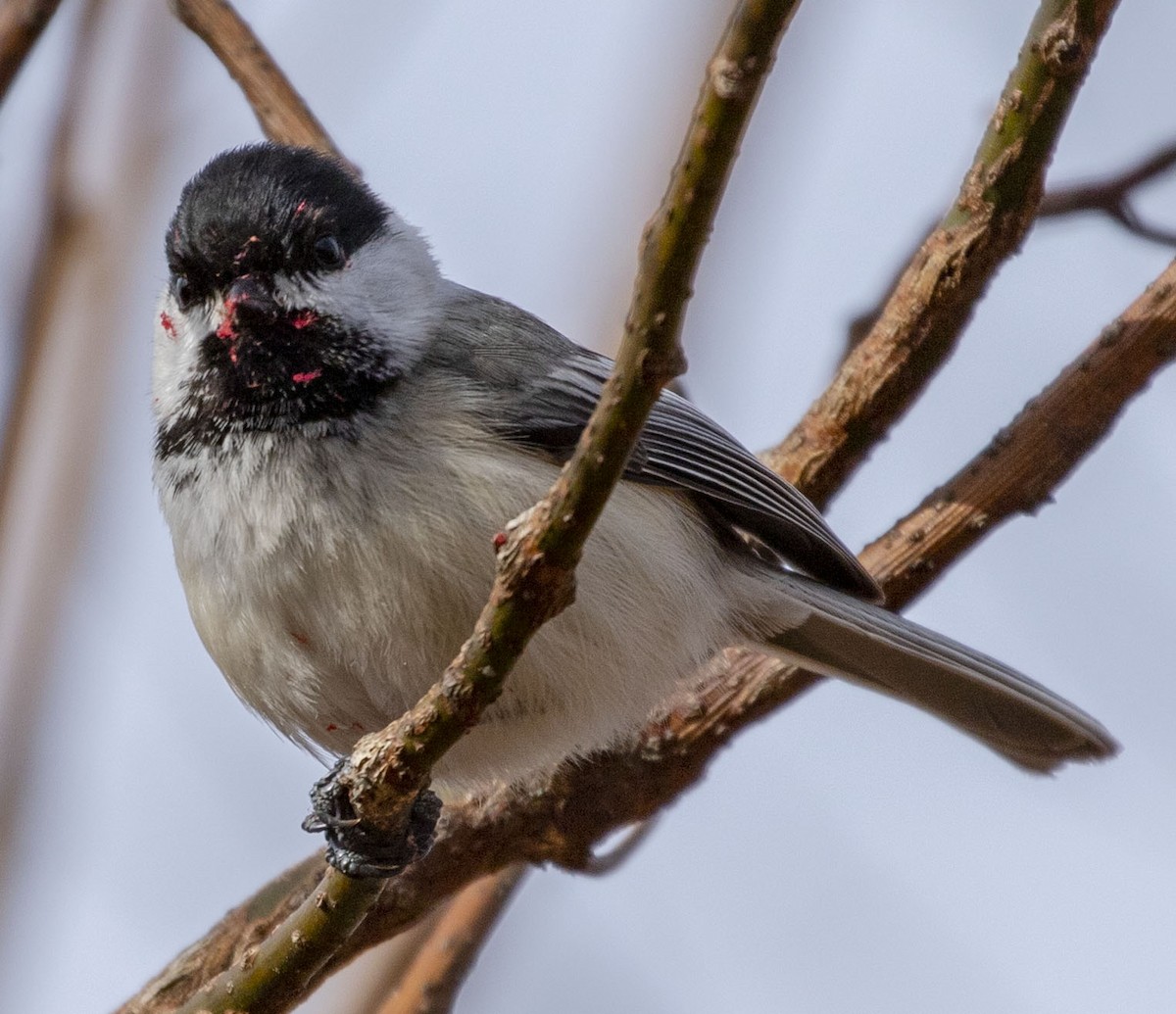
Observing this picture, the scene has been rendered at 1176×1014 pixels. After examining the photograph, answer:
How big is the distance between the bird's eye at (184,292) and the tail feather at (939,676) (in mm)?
1354

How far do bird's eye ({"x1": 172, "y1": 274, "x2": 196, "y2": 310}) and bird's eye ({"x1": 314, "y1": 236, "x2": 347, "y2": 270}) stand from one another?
244mm

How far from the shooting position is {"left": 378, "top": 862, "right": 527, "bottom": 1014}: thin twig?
298cm

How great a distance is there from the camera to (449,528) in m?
2.35

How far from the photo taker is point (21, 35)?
9.30ft

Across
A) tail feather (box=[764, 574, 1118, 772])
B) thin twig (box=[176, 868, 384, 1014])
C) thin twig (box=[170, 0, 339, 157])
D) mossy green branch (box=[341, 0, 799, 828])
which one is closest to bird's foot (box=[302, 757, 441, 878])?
thin twig (box=[176, 868, 384, 1014])

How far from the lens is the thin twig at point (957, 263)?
2.50 m

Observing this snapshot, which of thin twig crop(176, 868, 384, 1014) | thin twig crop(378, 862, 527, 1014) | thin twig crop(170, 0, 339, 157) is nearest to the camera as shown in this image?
thin twig crop(176, 868, 384, 1014)

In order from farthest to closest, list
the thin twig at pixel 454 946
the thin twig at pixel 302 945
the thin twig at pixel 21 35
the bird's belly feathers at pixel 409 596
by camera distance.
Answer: the thin twig at pixel 454 946, the thin twig at pixel 21 35, the bird's belly feathers at pixel 409 596, the thin twig at pixel 302 945

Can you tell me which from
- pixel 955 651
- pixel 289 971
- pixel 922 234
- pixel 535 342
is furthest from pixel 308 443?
pixel 922 234

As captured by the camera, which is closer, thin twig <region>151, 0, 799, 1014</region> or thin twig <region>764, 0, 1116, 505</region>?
thin twig <region>151, 0, 799, 1014</region>

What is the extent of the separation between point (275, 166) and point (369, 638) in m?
0.97

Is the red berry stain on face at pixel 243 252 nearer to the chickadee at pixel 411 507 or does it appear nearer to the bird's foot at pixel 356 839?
the chickadee at pixel 411 507

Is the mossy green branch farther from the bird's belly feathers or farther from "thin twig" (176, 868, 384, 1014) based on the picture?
the bird's belly feathers

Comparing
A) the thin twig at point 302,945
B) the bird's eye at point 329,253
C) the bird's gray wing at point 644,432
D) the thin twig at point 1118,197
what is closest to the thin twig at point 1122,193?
the thin twig at point 1118,197
